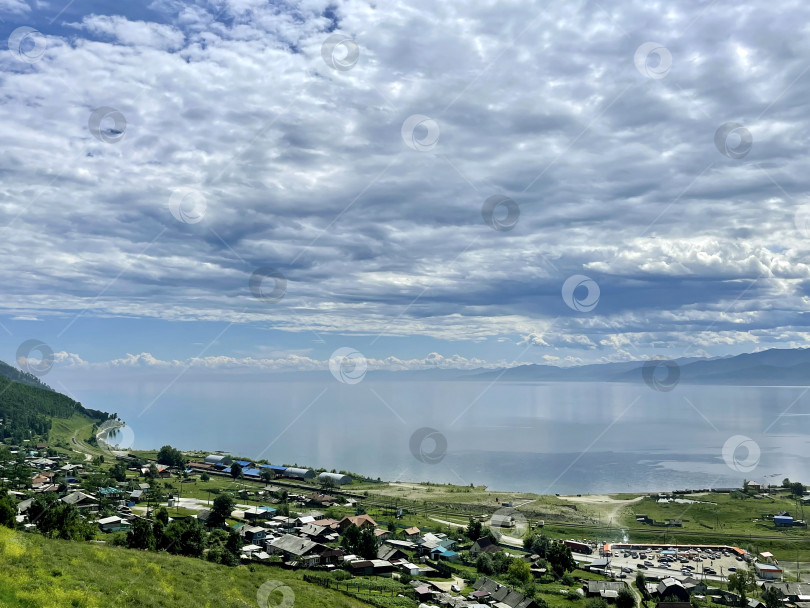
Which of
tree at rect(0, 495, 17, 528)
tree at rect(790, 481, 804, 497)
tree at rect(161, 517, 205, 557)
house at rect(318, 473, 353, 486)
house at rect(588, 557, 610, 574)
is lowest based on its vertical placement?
house at rect(588, 557, 610, 574)

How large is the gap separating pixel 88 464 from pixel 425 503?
58509mm

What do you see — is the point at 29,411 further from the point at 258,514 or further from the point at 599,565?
the point at 599,565

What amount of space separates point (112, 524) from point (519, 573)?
35.6 meters

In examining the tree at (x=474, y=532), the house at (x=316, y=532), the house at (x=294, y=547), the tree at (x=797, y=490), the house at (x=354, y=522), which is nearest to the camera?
the house at (x=294, y=547)

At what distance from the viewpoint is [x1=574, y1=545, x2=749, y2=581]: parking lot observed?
50.6 m

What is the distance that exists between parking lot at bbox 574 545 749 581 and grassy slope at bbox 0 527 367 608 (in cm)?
3486

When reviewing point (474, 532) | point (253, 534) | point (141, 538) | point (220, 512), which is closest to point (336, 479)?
point (220, 512)

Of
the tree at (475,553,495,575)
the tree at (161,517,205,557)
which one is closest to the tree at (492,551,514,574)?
the tree at (475,553,495,575)

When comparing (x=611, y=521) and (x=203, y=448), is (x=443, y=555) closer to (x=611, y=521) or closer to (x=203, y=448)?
(x=611, y=521)

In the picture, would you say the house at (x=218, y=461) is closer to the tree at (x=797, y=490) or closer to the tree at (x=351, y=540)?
the tree at (x=351, y=540)

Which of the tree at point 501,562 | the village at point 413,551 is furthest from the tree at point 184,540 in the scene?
the tree at point 501,562

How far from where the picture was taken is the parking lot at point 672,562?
50.6 metres

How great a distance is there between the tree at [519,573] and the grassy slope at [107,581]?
18.7 m

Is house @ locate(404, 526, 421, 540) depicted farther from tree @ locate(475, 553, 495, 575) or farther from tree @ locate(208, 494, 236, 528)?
tree @ locate(208, 494, 236, 528)
